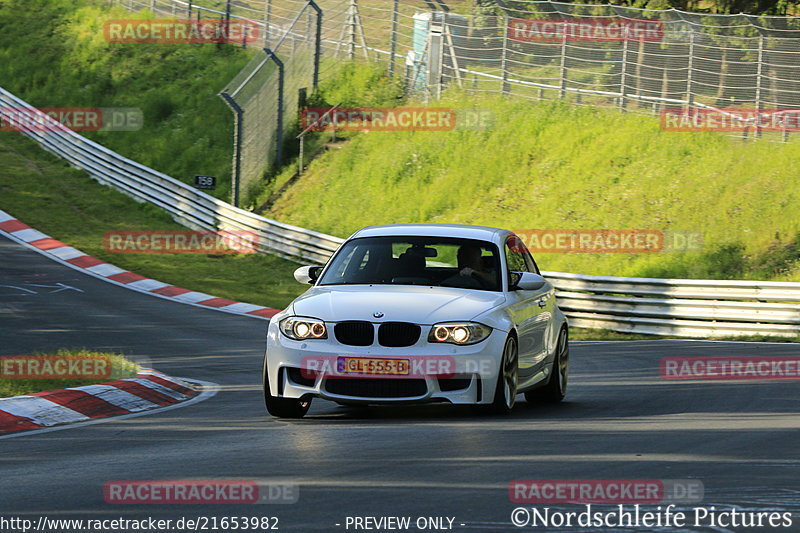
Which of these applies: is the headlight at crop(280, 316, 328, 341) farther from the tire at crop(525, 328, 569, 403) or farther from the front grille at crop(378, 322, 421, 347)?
the tire at crop(525, 328, 569, 403)

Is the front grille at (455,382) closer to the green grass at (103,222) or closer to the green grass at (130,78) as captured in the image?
the green grass at (103,222)

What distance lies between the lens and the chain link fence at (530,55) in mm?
27766

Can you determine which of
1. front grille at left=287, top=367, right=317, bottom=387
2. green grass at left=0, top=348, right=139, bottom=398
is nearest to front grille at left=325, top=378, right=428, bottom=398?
front grille at left=287, top=367, right=317, bottom=387

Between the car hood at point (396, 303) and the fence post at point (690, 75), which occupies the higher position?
the fence post at point (690, 75)

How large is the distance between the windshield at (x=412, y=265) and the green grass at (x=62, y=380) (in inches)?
103

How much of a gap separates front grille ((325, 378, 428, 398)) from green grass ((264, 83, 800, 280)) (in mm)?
15121

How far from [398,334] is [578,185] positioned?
20223mm

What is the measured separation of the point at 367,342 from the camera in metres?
9.47

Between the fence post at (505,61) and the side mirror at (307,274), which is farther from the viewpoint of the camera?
the fence post at (505,61)

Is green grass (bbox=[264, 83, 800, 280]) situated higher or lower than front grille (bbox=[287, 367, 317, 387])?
lower

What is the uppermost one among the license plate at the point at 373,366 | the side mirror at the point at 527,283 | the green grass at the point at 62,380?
the side mirror at the point at 527,283

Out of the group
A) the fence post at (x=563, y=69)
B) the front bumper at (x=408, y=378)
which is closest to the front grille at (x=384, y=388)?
the front bumper at (x=408, y=378)

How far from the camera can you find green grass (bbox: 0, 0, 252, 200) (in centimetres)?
3712

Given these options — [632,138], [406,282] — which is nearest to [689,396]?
[406,282]
